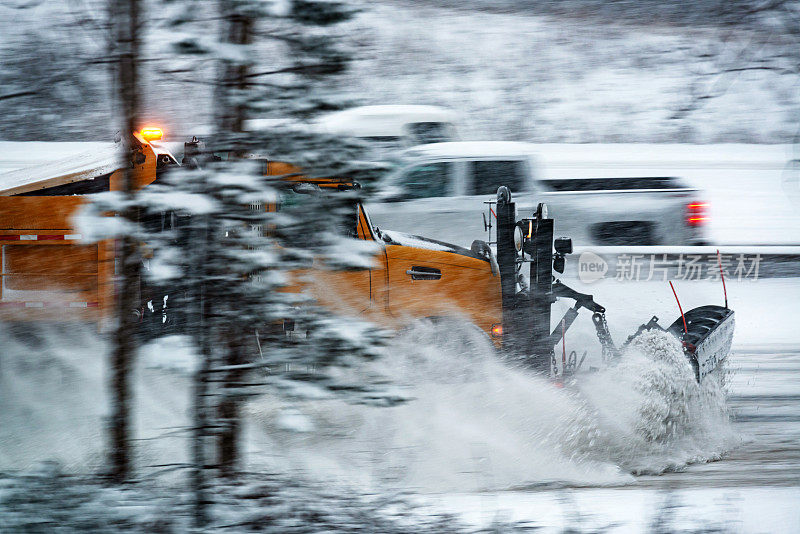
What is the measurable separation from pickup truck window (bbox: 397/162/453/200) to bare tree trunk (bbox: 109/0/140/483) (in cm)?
416

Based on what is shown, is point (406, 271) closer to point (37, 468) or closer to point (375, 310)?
point (375, 310)

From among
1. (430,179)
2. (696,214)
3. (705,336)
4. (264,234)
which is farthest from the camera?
(696,214)

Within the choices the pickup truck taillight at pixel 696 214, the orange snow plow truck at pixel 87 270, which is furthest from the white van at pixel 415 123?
the orange snow plow truck at pixel 87 270

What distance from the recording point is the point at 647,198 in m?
7.89

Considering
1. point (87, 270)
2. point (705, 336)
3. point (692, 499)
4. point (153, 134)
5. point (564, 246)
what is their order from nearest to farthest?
point (692, 499), point (153, 134), point (87, 270), point (705, 336), point (564, 246)

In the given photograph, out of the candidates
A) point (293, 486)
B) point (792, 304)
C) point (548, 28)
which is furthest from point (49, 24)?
point (548, 28)

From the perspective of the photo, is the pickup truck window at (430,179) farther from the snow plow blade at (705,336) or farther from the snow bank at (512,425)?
the snow plow blade at (705,336)

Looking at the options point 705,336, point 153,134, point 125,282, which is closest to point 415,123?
point 705,336

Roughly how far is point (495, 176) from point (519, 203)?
0.36 meters

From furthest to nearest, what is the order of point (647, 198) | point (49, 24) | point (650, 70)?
point (650, 70) < point (647, 198) < point (49, 24)

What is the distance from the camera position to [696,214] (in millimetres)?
7801

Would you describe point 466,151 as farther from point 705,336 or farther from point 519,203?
point 705,336

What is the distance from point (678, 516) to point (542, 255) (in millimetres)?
2506

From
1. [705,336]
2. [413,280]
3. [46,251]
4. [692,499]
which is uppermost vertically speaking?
[46,251]
